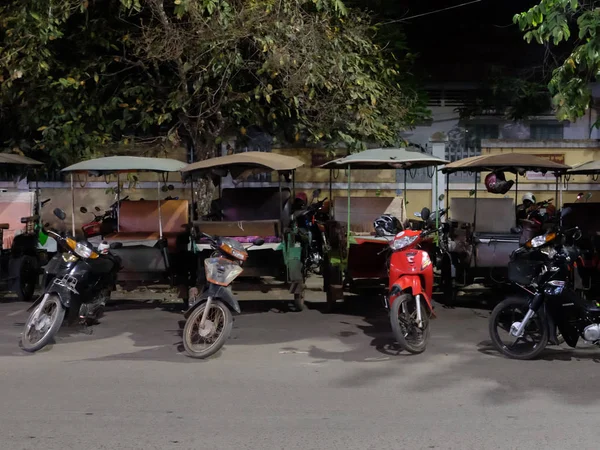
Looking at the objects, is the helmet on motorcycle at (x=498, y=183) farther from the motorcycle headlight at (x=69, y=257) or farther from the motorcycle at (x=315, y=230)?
the motorcycle headlight at (x=69, y=257)

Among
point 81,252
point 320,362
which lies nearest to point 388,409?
point 320,362

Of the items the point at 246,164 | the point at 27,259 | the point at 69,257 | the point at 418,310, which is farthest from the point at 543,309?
the point at 27,259

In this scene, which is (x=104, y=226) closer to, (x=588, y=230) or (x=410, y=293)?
(x=410, y=293)

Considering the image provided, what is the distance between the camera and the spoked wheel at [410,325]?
6863mm

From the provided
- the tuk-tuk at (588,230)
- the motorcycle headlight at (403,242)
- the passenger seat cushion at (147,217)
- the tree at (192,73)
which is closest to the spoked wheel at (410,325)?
the motorcycle headlight at (403,242)

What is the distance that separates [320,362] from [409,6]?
12286 millimetres

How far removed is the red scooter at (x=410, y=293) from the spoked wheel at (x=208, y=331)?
5.54 feet

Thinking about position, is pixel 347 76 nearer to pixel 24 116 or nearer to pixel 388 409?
pixel 24 116

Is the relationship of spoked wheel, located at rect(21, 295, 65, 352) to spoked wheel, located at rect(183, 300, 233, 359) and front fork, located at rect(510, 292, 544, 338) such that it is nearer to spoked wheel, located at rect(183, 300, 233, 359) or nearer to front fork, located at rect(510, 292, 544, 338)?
spoked wheel, located at rect(183, 300, 233, 359)

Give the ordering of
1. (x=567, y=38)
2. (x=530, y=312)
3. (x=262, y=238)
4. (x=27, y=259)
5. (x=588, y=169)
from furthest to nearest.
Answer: (x=27, y=259)
(x=588, y=169)
(x=262, y=238)
(x=567, y=38)
(x=530, y=312)

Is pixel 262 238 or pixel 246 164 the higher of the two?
pixel 246 164

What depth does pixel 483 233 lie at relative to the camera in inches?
374

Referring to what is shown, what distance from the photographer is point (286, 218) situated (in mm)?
10453

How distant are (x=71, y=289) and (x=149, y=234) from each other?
8.60ft
